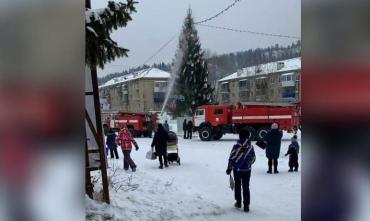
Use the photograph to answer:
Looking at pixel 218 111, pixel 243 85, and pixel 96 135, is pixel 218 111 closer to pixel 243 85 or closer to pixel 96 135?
pixel 96 135

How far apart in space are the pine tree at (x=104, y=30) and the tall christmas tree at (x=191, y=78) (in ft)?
104

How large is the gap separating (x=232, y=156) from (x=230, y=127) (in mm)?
16693

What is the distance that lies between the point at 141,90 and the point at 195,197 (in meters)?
43.7

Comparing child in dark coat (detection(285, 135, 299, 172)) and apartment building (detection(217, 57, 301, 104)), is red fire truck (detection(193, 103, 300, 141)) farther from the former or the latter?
apartment building (detection(217, 57, 301, 104))

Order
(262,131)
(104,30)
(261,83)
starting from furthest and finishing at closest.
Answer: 1. (261,83)
2. (262,131)
3. (104,30)

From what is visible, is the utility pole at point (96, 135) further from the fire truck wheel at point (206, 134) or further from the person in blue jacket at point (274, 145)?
the fire truck wheel at point (206, 134)

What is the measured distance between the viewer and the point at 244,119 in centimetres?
2291

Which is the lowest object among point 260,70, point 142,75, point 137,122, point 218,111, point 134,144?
point 137,122

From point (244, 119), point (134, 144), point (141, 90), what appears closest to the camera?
point (134, 144)

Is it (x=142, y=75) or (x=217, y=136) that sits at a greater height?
(x=142, y=75)

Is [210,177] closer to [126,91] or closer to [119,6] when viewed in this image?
[119,6]

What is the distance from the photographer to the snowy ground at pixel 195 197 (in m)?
6.14

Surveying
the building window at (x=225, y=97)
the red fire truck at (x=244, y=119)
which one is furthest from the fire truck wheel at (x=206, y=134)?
the building window at (x=225, y=97)

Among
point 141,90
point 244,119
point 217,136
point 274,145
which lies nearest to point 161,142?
point 274,145
